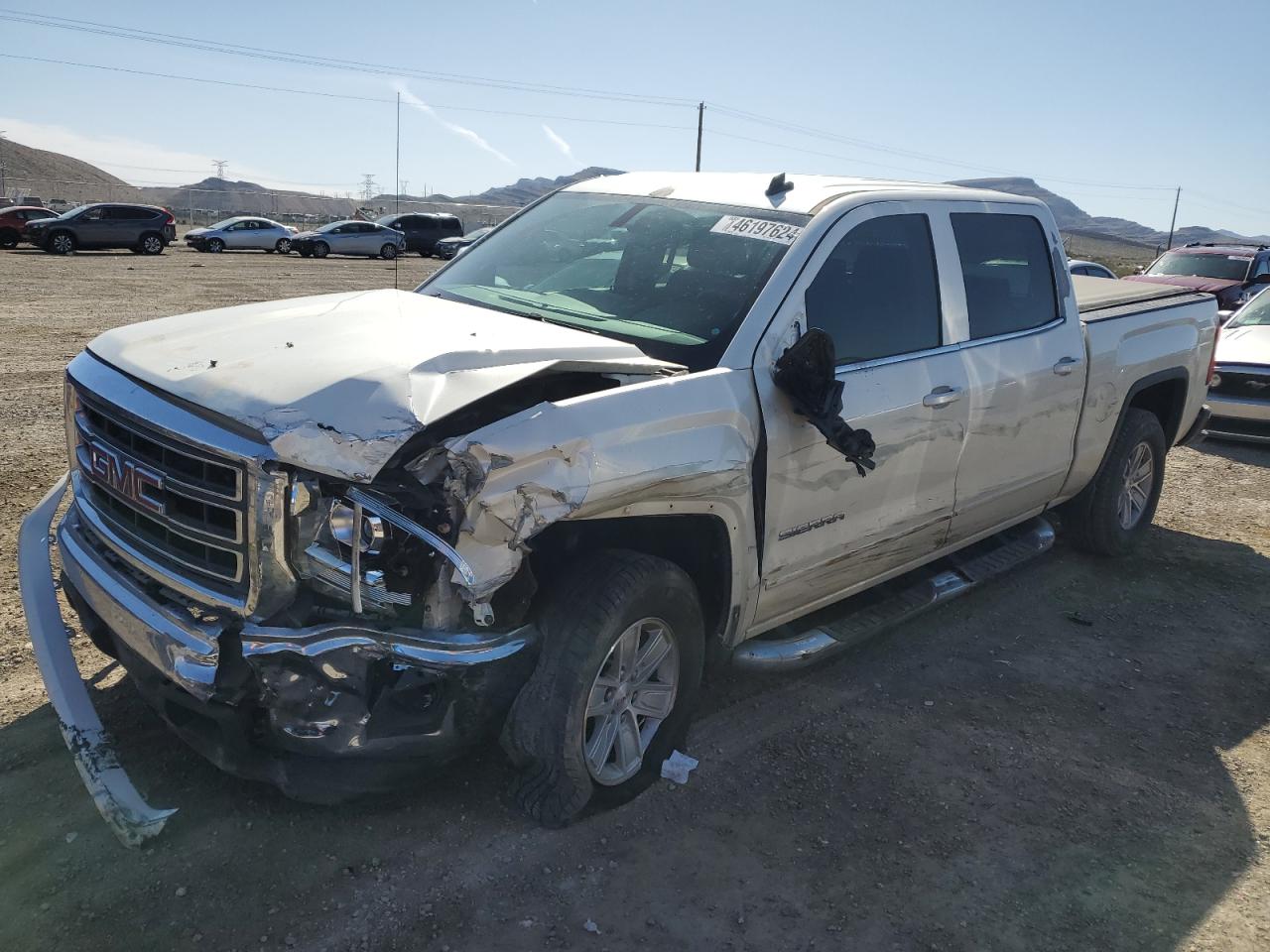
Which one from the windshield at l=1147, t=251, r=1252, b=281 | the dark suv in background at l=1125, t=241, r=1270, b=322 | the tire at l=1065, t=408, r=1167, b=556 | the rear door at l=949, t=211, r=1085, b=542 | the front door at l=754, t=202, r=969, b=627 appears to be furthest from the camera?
the windshield at l=1147, t=251, r=1252, b=281

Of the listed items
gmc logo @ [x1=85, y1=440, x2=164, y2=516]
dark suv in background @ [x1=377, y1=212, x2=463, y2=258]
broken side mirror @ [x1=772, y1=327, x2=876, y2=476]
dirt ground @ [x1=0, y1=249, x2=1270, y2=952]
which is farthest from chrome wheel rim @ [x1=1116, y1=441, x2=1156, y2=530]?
dark suv in background @ [x1=377, y1=212, x2=463, y2=258]

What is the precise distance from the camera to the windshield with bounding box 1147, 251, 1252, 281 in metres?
18.3

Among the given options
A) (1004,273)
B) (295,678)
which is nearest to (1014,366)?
(1004,273)

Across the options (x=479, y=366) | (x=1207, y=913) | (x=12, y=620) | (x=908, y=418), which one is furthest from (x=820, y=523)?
(x=12, y=620)

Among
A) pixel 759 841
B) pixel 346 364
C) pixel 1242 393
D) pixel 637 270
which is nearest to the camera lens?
pixel 346 364

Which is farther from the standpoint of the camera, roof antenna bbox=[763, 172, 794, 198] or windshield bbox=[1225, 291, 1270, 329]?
windshield bbox=[1225, 291, 1270, 329]

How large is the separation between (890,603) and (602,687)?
179 centimetres

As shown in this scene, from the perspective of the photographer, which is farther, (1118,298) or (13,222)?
(13,222)

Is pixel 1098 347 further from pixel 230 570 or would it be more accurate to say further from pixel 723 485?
pixel 230 570

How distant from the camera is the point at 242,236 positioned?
35.6m

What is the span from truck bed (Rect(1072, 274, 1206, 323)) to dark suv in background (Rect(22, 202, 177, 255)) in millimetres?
29672

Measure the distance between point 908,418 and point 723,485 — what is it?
1085mm

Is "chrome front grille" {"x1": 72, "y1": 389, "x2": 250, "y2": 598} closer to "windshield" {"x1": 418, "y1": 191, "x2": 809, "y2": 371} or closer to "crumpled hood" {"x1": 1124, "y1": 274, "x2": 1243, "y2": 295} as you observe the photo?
"windshield" {"x1": 418, "y1": 191, "x2": 809, "y2": 371}

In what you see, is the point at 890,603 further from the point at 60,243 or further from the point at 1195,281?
the point at 60,243
